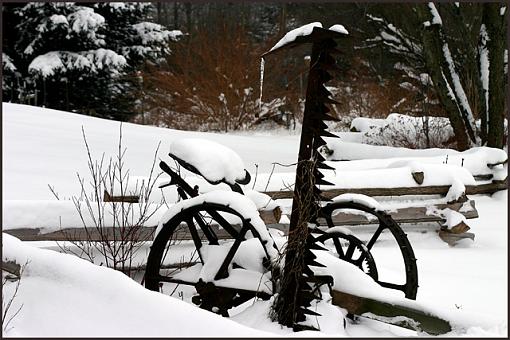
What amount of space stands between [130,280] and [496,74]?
30.5ft

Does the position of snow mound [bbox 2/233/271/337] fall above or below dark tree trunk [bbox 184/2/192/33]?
below

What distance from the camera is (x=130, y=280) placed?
2994mm

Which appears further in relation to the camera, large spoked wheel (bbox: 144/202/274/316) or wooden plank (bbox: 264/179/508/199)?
wooden plank (bbox: 264/179/508/199)

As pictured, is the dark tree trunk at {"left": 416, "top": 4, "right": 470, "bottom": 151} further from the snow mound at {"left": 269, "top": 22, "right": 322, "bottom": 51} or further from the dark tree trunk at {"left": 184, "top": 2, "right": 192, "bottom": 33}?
the dark tree trunk at {"left": 184, "top": 2, "right": 192, "bottom": 33}

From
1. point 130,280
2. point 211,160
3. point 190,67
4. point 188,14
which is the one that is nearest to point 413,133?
point 190,67

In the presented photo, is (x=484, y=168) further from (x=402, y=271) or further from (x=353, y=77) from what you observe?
(x=353, y=77)

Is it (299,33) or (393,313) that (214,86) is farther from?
(393,313)

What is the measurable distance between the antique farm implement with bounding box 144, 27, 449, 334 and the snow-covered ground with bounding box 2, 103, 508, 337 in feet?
0.48

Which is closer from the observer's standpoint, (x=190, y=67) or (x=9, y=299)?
(x=9, y=299)

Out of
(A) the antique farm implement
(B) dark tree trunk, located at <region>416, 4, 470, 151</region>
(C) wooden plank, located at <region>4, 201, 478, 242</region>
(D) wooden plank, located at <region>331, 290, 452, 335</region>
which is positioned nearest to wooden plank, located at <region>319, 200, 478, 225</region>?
(C) wooden plank, located at <region>4, 201, 478, 242</region>

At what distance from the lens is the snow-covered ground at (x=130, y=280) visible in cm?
271

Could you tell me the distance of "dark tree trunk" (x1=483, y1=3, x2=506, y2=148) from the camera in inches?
415

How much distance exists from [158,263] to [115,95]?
15.8m

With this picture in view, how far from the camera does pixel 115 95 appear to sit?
1927cm
